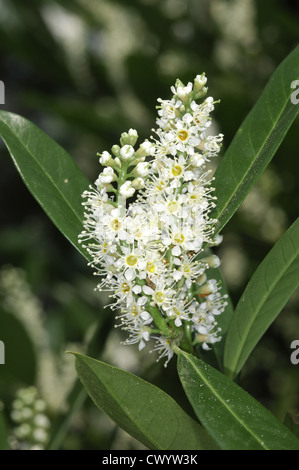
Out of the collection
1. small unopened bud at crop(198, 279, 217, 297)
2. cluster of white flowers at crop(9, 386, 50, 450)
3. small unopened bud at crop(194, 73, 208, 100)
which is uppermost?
small unopened bud at crop(194, 73, 208, 100)

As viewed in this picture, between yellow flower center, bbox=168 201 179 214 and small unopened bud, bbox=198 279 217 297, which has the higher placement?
yellow flower center, bbox=168 201 179 214

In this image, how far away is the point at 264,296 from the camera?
118 cm

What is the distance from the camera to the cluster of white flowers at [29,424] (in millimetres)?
1793

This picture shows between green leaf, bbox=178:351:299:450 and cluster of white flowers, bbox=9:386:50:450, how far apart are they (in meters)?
0.87

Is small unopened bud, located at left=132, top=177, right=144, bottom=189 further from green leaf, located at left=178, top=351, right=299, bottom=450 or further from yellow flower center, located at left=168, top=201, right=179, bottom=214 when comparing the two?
green leaf, located at left=178, top=351, right=299, bottom=450

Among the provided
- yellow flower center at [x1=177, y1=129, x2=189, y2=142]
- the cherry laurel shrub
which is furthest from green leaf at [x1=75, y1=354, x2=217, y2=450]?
yellow flower center at [x1=177, y1=129, x2=189, y2=142]

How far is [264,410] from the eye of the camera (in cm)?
107

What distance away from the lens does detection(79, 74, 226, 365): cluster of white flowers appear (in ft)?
3.66

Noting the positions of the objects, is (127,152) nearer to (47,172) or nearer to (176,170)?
(176,170)

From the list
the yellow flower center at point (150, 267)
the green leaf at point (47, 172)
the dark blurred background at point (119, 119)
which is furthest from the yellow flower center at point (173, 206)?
the dark blurred background at point (119, 119)

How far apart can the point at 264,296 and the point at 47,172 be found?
1.84ft
